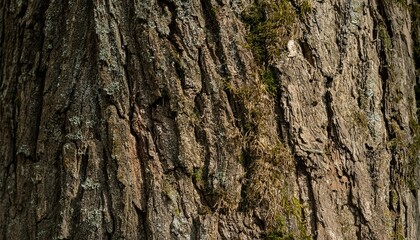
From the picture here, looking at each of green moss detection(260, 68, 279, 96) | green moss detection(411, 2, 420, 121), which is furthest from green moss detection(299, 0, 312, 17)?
green moss detection(411, 2, 420, 121)

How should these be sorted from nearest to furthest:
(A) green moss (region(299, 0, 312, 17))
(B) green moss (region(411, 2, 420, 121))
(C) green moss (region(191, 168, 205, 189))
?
(C) green moss (region(191, 168, 205, 189)) → (A) green moss (region(299, 0, 312, 17)) → (B) green moss (region(411, 2, 420, 121))

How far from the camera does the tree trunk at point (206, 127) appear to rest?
2.20m

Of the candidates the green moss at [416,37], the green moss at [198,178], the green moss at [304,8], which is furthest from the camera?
the green moss at [416,37]

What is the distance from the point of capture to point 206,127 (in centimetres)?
222

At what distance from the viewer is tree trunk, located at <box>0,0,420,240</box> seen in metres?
Result: 2.20

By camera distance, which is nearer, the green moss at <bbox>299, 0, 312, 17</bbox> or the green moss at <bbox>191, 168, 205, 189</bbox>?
the green moss at <bbox>191, 168, 205, 189</bbox>

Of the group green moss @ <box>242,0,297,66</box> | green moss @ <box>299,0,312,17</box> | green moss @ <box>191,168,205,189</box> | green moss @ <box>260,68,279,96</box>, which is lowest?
green moss @ <box>191,168,205,189</box>

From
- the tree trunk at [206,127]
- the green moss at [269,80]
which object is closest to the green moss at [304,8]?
the tree trunk at [206,127]

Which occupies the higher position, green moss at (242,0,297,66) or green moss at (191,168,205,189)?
green moss at (242,0,297,66)

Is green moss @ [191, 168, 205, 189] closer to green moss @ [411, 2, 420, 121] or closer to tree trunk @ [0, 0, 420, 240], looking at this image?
tree trunk @ [0, 0, 420, 240]

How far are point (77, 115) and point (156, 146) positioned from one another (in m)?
0.33

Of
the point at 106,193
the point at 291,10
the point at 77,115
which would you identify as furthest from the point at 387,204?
the point at 77,115

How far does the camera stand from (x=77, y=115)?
230cm

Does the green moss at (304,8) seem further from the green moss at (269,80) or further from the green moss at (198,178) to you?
the green moss at (198,178)
